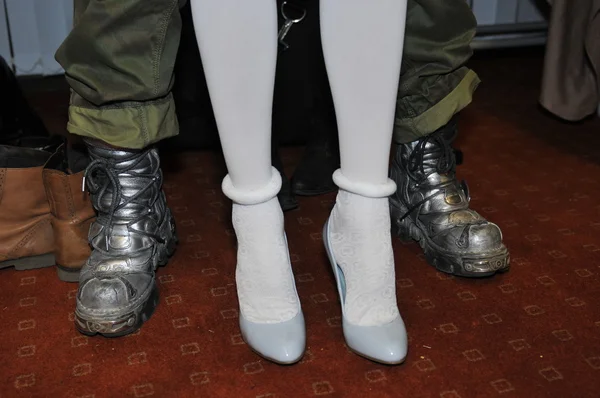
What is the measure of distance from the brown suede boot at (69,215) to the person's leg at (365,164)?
341mm

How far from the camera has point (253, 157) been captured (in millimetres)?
760

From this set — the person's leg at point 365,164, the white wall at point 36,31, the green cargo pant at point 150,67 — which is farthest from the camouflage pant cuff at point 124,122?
the white wall at point 36,31

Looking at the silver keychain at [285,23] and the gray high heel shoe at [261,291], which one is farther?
the silver keychain at [285,23]

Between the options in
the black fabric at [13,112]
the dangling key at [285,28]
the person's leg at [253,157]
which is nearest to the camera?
the person's leg at [253,157]

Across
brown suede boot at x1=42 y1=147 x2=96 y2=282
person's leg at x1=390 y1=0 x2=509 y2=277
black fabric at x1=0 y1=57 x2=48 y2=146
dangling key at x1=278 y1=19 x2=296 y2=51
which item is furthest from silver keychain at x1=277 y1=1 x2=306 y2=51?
black fabric at x1=0 y1=57 x2=48 y2=146

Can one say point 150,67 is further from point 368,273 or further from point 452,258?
point 452,258

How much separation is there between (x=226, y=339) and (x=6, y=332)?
27 cm

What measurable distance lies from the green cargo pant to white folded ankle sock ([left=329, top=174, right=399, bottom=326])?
0.26 m

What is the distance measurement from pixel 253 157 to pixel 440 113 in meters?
0.35

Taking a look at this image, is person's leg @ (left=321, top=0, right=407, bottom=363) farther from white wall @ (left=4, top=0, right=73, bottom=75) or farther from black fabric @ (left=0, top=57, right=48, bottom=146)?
white wall @ (left=4, top=0, right=73, bottom=75)

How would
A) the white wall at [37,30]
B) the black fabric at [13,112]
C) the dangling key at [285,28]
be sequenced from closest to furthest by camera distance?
the dangling key at [285,28]
the black fabric at [13,112]
the white wall at [37,30]

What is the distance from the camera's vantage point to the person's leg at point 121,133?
0.86m

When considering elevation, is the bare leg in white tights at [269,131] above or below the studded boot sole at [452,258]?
above

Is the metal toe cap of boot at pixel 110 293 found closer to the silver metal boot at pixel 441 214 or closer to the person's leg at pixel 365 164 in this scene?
the person's leg at pixel 365 164
